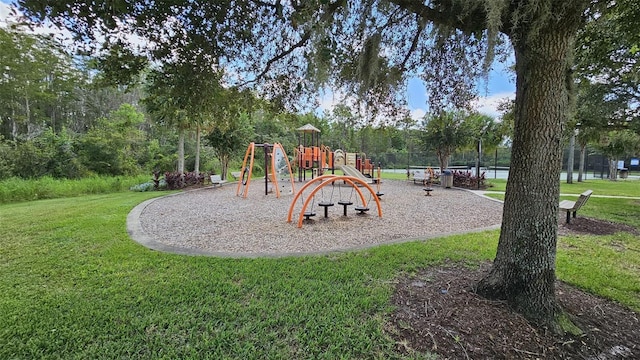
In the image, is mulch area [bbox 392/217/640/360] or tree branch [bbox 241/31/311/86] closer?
mulch area [bbox 392/217/640/360]

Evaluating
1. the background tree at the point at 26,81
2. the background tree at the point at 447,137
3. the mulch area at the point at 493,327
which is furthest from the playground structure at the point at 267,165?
the background tree at the point at 26,81

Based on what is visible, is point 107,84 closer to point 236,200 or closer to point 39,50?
point 236,200

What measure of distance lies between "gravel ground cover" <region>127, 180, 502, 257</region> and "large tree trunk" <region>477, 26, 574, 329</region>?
2384 millimetres

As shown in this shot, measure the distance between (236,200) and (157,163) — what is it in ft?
37.4

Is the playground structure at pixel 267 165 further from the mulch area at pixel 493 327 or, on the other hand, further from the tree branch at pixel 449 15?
the tree branch at pixel 449 15

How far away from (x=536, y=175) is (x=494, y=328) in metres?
1.22

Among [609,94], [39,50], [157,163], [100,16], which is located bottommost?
[157,163]

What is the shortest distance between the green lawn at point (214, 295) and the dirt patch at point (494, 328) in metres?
0.21

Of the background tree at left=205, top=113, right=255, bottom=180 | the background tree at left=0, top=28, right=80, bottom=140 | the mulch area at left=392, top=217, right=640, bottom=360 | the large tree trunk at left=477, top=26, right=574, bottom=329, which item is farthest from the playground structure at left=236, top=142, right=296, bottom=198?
the background tree at left=0, top=28, right=80, bottom=140

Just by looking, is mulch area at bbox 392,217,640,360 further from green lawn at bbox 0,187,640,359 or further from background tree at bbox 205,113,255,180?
background tree at bbox 205,113,255,180

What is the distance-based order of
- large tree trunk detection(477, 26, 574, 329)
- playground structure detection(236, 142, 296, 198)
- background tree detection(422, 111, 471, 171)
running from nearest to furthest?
large tree trunk detection(477, 26, 574, 329)
playground structure detection(236, 142, 296, 198)
background tree detection(422, 111, 471, 171)

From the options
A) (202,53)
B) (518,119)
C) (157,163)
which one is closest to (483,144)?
(518,119)

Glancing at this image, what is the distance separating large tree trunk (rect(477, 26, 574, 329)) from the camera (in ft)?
7.38

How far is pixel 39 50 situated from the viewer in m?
19.8
